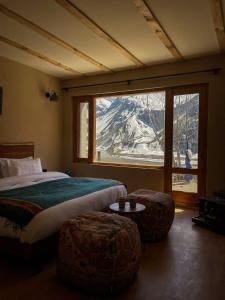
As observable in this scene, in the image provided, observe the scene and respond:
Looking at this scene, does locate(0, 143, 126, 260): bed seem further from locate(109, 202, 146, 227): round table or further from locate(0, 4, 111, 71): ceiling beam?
locate(0, 4, 111, 71): ceiling beam

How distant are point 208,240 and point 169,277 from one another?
1065 millimetres

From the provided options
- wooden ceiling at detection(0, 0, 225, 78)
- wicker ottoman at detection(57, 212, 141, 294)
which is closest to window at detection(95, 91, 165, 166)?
wooden ceiling at detection(0, 0, 225, 78)

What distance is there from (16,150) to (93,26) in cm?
254

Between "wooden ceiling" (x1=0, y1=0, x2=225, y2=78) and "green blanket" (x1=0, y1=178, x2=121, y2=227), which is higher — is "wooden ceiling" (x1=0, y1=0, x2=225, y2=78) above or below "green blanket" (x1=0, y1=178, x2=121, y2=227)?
above

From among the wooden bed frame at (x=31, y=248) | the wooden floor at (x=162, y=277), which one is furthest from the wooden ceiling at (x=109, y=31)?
the wooden floor at (x=162, y=277)

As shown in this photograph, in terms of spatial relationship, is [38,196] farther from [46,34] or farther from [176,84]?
[176,84]

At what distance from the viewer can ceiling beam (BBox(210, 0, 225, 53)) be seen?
2.51 m

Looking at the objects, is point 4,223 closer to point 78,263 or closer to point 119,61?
point 78,263

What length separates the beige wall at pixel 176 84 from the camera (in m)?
4.02

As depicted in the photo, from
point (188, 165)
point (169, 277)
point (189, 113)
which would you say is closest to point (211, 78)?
point (189, 113)

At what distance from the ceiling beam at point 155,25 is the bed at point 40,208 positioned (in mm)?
2086

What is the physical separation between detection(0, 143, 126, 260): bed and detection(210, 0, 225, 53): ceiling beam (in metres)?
2.37

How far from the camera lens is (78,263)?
1983 millimetres

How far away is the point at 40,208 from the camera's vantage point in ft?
7.73
